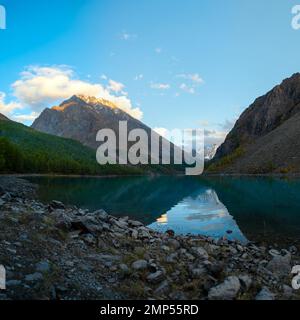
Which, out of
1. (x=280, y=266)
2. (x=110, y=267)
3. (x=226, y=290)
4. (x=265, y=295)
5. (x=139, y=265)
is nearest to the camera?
(x=226, y=290)

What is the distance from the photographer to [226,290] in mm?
12539

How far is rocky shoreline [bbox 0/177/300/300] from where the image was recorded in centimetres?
1157

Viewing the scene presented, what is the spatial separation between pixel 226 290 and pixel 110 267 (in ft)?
15.6

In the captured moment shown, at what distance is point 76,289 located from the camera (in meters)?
11.4

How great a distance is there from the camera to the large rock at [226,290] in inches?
483

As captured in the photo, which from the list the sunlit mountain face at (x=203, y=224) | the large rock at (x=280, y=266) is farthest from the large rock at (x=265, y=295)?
the sunlit mountain face at (x=203, y=224)

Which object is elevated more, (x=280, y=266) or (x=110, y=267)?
(x=110, y=267)
